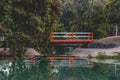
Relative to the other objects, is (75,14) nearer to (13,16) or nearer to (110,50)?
(110,50)

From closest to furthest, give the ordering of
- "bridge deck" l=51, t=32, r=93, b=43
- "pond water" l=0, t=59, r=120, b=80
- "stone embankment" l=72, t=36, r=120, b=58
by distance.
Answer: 1. "pond water" l=0, t=59, r=120, b=80
2. "stone embankment" l=72, t=36, r=120, b=58
3. "bridge deck" l=51, t=32, r=93, b=43

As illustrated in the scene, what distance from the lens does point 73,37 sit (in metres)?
Answer: 30.3

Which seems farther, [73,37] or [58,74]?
[73,37]

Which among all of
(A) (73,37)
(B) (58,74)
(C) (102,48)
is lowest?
(C) (102,48)

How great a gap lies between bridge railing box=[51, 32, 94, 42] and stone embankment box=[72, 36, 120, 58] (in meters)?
1.34

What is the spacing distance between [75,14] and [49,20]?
9719 millimetres

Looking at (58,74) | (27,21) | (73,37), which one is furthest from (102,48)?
(58,74)

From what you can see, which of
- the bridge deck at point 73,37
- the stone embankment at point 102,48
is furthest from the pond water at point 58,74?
the bridge deck at point 73,37

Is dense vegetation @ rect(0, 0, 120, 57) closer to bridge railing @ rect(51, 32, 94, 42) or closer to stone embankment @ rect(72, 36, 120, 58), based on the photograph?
bridge railing @ rect(51, 32, 94, 42)

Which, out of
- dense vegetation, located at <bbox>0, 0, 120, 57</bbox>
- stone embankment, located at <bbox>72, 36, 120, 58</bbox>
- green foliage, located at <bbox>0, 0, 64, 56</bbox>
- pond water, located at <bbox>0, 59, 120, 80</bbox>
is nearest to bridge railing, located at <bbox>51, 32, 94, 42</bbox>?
stone embankment, located at <bbox>72, 36, 120, 58</bbox>

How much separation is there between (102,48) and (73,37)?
3476mm

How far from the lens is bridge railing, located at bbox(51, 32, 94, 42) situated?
98.0ft

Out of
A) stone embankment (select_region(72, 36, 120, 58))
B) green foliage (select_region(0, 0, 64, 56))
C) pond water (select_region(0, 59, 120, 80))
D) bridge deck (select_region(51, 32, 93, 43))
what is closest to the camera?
pond water (select_region(0, 59, 120, 80))

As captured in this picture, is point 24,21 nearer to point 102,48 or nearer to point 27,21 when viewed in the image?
point 27,21
